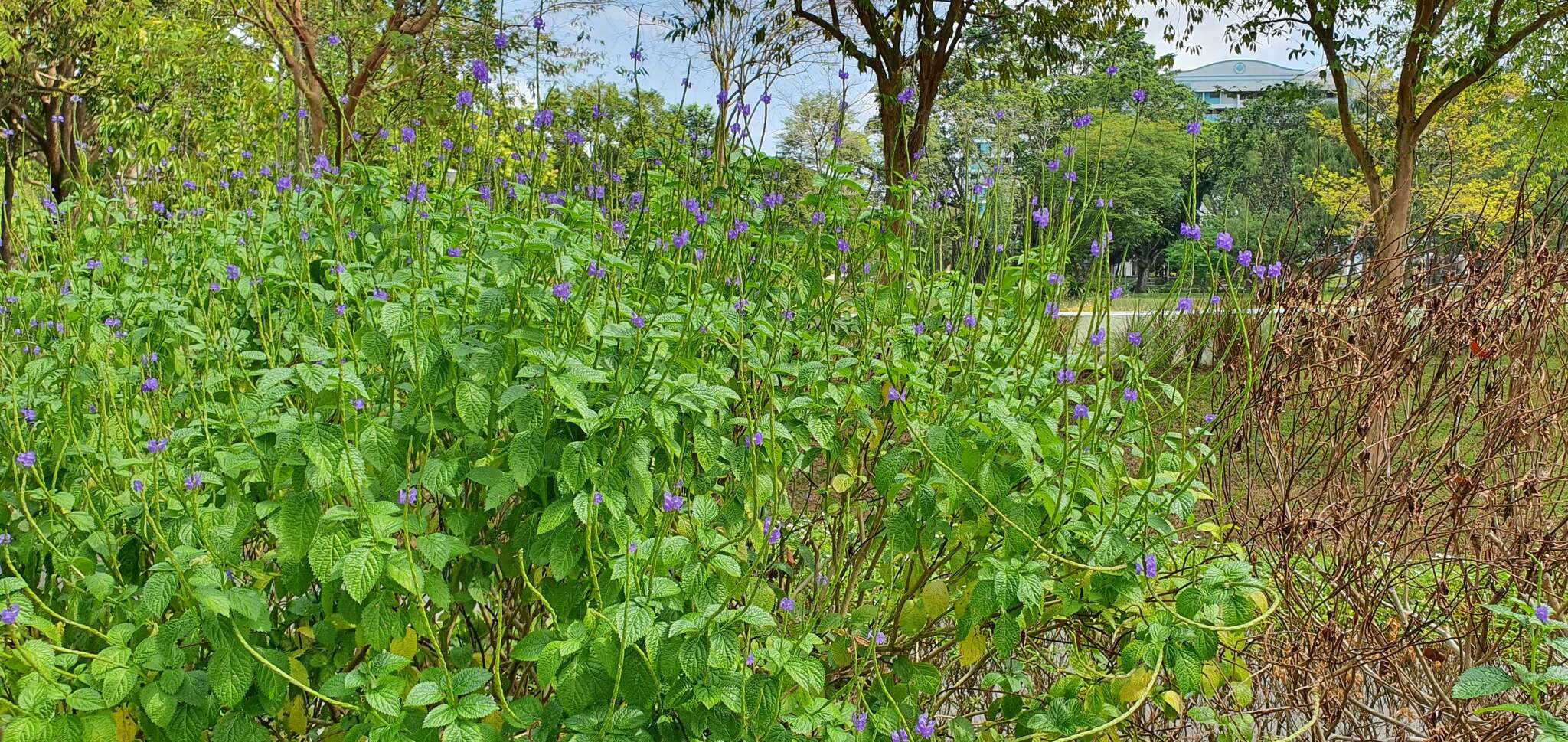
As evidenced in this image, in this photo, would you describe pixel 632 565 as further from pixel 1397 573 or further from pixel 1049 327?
pixel 1397 573

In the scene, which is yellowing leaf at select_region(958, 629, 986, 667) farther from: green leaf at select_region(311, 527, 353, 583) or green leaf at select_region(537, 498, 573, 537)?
green leaf at select_region(311, 527, 353, 583)

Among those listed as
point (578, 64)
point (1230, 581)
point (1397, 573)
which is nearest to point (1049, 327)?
point (1230, 581)

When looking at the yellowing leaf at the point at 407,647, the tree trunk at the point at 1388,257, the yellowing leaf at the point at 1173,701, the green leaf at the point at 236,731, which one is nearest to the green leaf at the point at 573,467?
the yellowing leaf at the point at 407,647

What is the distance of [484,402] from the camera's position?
1.77 m

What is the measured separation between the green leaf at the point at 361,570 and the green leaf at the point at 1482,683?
1633mm

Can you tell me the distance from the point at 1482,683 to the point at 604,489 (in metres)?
1.41

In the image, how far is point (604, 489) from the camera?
5.74ft

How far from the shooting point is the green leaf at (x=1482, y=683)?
5.22 ft

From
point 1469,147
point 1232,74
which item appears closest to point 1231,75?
point 1232,74

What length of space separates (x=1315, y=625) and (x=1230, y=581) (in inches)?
31.3

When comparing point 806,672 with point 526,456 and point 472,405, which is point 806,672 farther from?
point 472,405

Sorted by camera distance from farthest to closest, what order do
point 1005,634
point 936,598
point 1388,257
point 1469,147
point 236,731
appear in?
point 1469,147, point 1388,257, point 936,598, point 1005,634, point 236,731

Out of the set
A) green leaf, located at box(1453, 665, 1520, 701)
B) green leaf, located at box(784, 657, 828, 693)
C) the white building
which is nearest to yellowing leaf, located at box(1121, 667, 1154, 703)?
green leaf, located at box(1453, 665, 1520, 701)

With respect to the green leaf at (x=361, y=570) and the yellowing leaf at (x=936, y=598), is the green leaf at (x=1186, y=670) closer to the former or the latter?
the yellowing leaf at (x=936, y=598)
